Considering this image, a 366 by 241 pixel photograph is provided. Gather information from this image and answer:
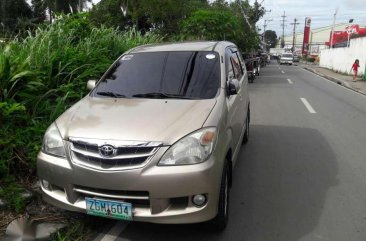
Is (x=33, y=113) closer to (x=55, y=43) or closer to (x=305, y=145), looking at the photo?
(x=55, y=43)

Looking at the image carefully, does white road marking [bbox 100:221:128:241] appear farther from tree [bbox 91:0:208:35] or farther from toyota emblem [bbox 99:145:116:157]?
tree [bbox 91:0:208:35]

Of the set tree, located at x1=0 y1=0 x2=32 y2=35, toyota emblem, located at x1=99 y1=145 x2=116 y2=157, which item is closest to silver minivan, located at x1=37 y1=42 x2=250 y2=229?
toyota emblem, located at x1=99 y1=145 x2=116 y2=157

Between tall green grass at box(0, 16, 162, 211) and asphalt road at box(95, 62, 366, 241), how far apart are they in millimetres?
1655

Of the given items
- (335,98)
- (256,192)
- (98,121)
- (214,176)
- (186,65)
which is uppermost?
(186,65)

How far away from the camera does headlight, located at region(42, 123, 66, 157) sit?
367 centimetres

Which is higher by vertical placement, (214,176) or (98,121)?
(98,121)

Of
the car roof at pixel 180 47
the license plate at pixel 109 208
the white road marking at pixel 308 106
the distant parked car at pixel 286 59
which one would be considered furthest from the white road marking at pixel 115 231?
the distant parked car at pixel 286 59

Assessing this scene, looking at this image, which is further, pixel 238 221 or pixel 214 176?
pixel 238 221

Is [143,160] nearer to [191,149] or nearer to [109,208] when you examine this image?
[191,149]

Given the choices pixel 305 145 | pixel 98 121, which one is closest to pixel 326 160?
pixel 305 145

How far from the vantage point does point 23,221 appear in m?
3.88

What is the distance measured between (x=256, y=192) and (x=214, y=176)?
1.72m

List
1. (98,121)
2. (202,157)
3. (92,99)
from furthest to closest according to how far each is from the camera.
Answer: (92,99), (98,121), (202,157)

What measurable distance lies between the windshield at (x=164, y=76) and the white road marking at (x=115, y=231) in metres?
1.39
